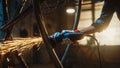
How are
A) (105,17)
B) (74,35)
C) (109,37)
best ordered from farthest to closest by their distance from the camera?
1. (109,37)
2. (105,17)
3. (74,35)

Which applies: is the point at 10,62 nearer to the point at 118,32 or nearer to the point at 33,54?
the point at 118,32

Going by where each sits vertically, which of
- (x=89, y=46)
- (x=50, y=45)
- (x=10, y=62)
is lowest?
(x=89, y=46)

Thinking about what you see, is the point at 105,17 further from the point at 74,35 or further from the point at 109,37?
the point at 109,37

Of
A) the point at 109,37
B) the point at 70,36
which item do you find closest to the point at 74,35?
the point at 70,36

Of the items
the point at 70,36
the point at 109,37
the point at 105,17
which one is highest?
the point at 105,17

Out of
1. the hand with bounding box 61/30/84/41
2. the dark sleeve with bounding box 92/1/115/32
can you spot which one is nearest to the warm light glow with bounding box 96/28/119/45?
the dark sleeve with bounding box 92/1/115/32

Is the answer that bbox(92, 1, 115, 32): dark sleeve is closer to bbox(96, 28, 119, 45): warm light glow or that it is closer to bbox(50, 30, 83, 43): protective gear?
bbox(50, 30, 83, 43): protective gear

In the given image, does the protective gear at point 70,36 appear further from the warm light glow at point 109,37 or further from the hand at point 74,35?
the warm light glow at point 109,37

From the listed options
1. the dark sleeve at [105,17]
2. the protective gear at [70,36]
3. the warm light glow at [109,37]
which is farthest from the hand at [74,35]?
the warm light glow at [109,37]

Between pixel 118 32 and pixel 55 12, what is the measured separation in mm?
2903

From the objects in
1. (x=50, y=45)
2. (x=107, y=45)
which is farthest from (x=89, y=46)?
(x=50, y=45)

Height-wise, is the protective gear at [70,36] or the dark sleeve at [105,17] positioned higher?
the dark sleeve at [105,17]

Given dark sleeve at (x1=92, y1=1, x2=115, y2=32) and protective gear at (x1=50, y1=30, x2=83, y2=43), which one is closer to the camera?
protective gear at (x1=50, y1=30, x2=83, y2=43)

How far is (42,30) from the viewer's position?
2.39 metres
